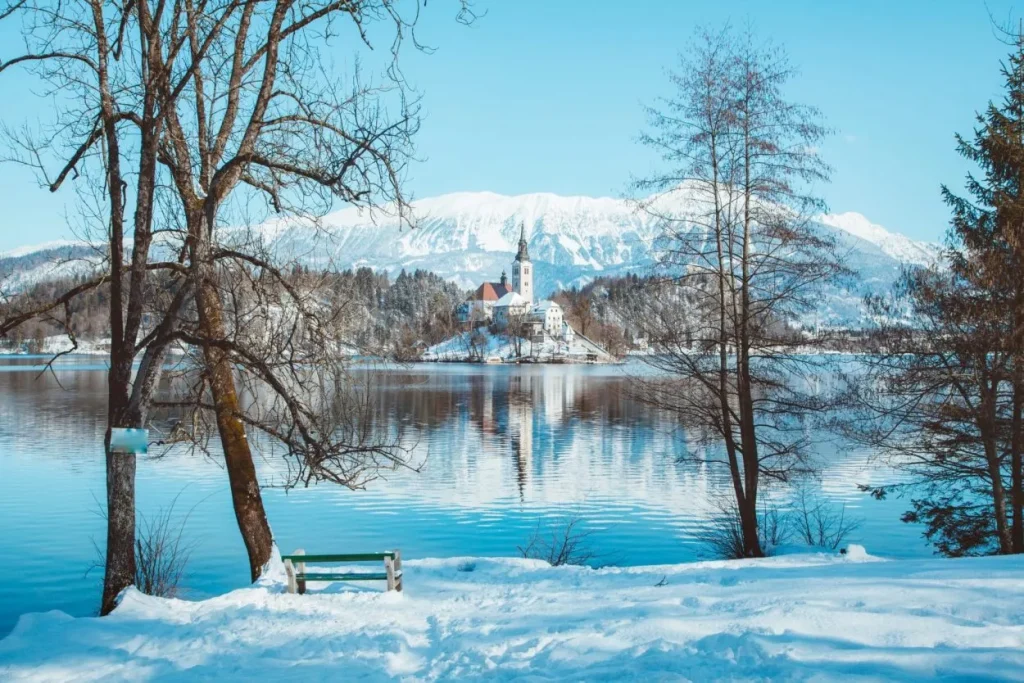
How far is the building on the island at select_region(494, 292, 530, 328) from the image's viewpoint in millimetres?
152062

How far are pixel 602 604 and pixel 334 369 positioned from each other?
14.3 feet

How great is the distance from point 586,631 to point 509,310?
16103 centimetres

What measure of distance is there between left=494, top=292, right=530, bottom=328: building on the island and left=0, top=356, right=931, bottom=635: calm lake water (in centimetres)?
11467

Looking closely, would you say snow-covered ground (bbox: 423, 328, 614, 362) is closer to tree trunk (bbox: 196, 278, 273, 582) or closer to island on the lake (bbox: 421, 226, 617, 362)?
island on the lake (bbox: 421, 226, 617, 362)

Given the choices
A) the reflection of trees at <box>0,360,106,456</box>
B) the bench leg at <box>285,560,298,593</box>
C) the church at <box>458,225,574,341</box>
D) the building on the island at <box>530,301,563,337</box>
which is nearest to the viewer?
the bench leg at <box>285,560,298,593</box>

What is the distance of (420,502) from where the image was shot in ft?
73.0

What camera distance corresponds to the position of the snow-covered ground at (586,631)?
22.1 feet

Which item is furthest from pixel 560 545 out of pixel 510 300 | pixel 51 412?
pixel 510 300

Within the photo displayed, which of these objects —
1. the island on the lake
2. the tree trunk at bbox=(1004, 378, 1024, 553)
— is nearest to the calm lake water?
the tree trunk at bbox=(1004, 378, 1024, 553)

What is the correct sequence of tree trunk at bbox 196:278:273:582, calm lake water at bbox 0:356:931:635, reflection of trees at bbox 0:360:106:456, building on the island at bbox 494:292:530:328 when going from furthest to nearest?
1. building on the island at bbox 494:292:530:328
2. reflection of trees at bbox 0:360:106:456
3. calm lake water at bbox 0:356:931:635
4. tree trunk at bbox 196:278:273:582

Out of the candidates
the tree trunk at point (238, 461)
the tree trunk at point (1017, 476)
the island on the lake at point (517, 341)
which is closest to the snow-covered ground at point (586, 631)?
the tree trunk at point (238, 461)

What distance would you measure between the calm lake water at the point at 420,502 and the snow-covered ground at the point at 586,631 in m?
4.13

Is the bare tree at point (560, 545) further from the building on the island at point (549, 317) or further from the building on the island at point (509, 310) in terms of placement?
the building on the island at point (549, 317)

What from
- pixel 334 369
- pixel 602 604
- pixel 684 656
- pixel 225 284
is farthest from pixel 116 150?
pixel 684 656
